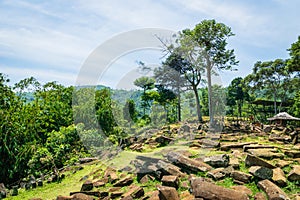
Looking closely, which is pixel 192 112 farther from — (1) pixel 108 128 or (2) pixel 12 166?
(2) pixel 12 166

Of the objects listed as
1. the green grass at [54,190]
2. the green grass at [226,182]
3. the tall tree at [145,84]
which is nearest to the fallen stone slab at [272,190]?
the green grass at [226,182]

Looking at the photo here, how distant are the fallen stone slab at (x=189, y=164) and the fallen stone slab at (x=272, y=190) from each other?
1.52 meters

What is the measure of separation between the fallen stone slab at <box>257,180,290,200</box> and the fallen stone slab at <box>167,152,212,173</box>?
1.52m

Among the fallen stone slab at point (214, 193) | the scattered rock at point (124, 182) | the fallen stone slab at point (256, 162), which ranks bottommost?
the scattered rock at point (124, 182)

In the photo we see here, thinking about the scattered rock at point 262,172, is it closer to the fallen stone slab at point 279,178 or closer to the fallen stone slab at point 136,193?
the fallen stone slab at point 279,178

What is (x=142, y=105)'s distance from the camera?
16.3 m

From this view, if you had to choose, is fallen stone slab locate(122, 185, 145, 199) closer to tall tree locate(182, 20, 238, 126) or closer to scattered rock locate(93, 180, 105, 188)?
scattered rock locate(93, 180, 105, 188)

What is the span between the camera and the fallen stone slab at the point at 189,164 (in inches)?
241

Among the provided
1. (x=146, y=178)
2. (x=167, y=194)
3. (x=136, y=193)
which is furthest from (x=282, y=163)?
(x=136, y=193)

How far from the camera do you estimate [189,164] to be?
636cm

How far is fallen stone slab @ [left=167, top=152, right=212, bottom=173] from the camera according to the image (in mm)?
6133

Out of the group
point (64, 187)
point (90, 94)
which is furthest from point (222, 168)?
point (90, 94)

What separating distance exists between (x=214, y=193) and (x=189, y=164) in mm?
1931

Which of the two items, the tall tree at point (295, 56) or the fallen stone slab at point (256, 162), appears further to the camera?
the tall tree at point (295, 56)
